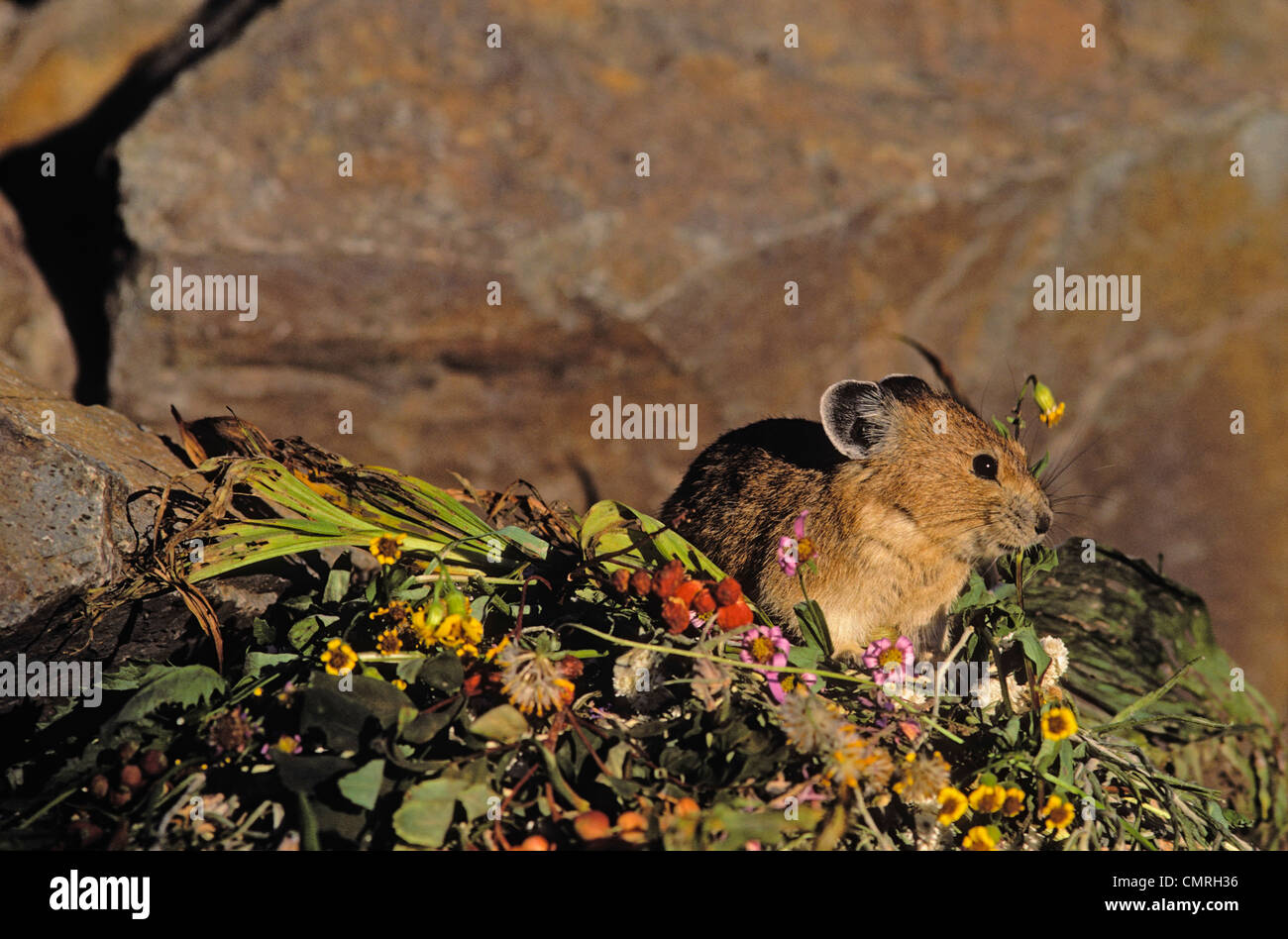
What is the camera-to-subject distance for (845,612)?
4.56m

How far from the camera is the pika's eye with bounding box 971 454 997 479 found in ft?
15.4

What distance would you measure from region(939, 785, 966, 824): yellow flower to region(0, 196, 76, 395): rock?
7.00m

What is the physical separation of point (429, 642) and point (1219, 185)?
27.6 ft

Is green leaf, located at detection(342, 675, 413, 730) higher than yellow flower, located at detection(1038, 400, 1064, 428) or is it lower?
lower

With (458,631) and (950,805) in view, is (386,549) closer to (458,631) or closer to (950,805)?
(458,631)

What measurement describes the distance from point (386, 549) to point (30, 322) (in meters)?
5.44

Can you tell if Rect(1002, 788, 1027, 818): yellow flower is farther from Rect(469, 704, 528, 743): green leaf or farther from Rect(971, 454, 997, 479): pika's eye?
Rect(469, 704, 528, 743): green leaf

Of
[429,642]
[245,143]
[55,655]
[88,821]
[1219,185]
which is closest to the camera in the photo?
[88,821]

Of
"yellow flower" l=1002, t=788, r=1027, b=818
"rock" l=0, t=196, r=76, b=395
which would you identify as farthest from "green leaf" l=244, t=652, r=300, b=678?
"rock" l=0, t=196, r=76, b=395

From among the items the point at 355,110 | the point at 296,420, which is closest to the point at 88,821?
the point at 296,420

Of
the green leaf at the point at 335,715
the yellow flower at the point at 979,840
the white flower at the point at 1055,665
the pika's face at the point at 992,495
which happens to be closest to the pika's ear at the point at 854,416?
the pika's face at the point at 992,495

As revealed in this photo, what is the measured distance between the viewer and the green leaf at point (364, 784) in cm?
328

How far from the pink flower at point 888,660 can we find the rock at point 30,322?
21.2 ft

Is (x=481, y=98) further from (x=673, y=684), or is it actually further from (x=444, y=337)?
(x=673, y=684)
